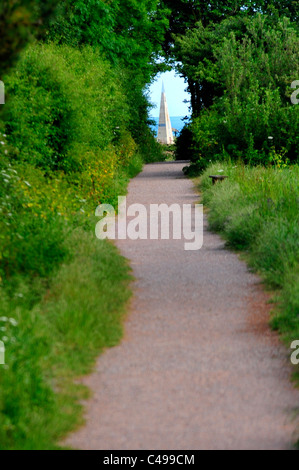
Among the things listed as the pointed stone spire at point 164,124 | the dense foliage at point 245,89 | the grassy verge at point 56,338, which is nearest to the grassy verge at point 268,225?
the grassy verge at point 56,338

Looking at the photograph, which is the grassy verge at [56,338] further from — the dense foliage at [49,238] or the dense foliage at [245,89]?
the dense foliage at [245,89]

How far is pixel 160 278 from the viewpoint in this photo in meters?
9.82

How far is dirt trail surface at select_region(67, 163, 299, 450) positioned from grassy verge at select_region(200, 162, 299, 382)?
0.72 ft

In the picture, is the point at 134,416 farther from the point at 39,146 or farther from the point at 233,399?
the point at 39,146

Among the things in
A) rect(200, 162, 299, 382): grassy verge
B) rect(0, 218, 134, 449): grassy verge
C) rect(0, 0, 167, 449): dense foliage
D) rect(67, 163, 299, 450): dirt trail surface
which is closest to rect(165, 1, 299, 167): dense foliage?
rect(200, 162, 299, 382): grassy verge

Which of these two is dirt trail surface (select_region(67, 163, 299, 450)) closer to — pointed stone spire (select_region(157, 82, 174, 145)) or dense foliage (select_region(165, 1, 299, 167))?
dense foliage (select_region(165, 1, 299, 167))

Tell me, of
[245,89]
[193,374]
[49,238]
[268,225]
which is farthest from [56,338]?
[245,89]

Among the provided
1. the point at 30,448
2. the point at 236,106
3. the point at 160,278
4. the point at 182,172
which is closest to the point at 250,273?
the point at 160,278

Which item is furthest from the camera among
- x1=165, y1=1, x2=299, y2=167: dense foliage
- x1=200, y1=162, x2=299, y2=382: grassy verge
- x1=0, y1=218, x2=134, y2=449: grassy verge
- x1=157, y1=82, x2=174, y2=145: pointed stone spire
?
x1=157, y1=82, x2=174, y2=145: pointed stone spire

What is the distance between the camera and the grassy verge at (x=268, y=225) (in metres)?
7.92

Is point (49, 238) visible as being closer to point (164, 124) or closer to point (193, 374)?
point (193, 374)

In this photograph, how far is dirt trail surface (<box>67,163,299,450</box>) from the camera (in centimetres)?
513

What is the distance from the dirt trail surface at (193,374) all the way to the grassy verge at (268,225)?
0.72ft

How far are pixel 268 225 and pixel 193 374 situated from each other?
5.33m
